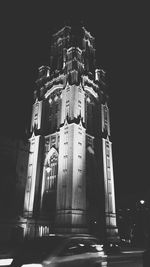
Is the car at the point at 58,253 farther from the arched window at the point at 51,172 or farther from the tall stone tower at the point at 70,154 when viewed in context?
the arched window at the point at 51,172

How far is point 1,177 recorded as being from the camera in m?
40.1

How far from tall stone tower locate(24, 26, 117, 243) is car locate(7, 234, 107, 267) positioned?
3084 centimetres

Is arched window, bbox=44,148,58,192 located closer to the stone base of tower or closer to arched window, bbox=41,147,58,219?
arched window, bbox=41,147,58,219

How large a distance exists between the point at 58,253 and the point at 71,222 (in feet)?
107

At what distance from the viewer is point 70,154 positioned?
43812 mm

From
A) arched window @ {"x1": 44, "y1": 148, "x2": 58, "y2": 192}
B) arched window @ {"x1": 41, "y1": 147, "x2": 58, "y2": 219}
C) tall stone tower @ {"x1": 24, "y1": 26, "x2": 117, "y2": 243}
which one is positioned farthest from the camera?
arched window @ {"x1": 44, "y1": 148, "x2": 58, "y2": 192}

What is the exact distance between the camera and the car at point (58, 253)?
7.17 m

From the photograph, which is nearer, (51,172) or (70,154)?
(70,154)

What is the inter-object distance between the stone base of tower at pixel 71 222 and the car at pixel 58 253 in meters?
30.7

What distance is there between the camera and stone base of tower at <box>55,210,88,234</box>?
38.1 meters

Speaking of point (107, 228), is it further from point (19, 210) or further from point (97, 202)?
Answer: point (19, 210)

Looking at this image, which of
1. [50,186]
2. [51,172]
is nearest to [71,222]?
[50,186]

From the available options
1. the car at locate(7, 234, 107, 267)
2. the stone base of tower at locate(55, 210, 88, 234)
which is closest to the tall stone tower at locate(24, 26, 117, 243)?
the stone base of tower at locate(55, 210, 88, 234)

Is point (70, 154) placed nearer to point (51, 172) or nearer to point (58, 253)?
point (51, 172)
